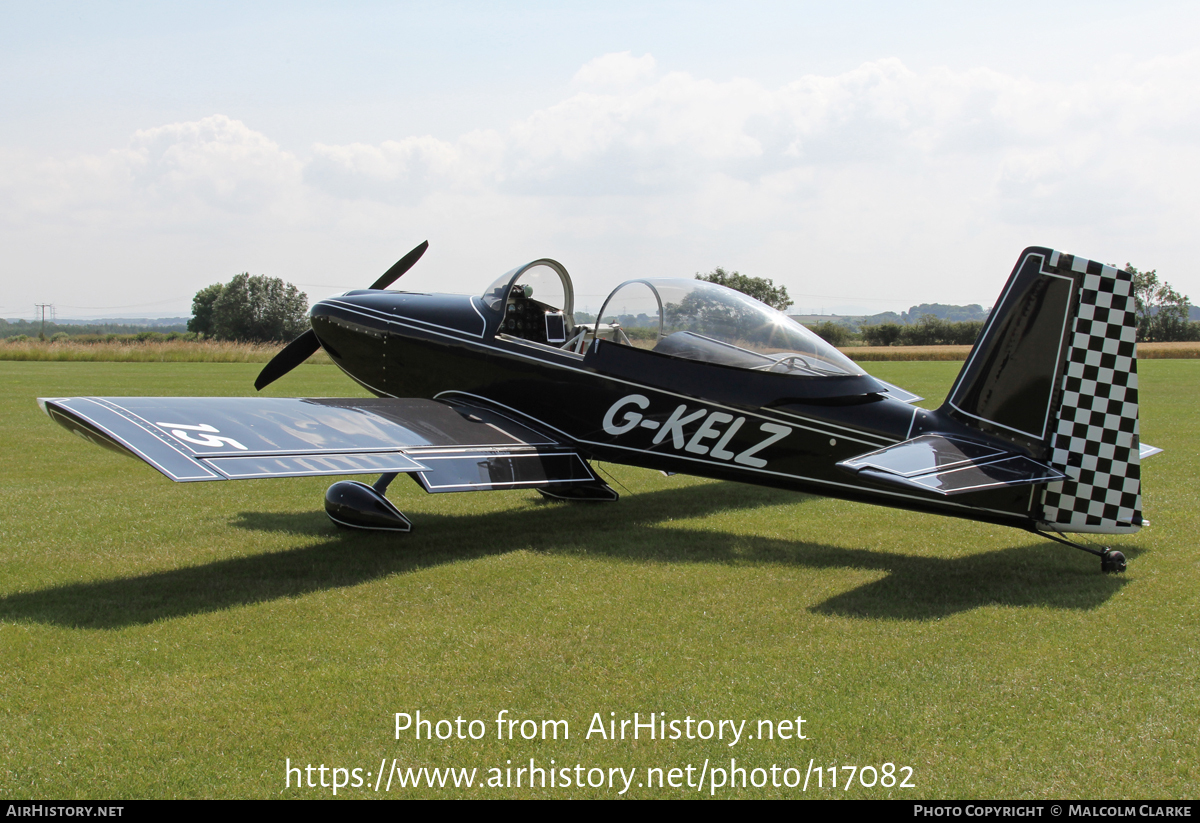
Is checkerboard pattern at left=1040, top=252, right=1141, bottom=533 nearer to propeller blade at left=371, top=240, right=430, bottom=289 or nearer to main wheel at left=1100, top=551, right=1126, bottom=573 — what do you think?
main wheel at left=1100, top=551, right=1126, bottom=573

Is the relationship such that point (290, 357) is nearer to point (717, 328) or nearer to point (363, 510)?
point (363, 510)

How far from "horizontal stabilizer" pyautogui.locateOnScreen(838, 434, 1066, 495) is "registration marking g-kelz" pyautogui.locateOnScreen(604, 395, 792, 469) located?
3.74 ft

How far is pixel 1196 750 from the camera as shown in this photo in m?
3.24

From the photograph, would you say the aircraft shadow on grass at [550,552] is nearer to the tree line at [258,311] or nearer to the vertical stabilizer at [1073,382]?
the vertical stabilizer at [1073,382]

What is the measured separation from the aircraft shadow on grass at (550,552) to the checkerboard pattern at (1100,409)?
1.76ft

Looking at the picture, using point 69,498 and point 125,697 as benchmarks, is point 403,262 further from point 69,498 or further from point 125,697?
point 125,697

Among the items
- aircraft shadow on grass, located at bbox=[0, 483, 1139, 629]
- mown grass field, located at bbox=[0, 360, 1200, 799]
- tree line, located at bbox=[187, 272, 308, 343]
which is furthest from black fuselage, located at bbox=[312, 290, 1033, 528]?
tree line, located at bbox=[187, 272, 308, 343]

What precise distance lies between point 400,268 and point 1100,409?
7.60 meters

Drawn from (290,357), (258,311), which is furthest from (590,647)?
(258,311)

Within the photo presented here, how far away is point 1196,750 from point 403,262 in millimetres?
8961

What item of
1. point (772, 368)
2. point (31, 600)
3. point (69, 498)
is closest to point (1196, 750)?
point (772, 368)

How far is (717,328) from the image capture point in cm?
676

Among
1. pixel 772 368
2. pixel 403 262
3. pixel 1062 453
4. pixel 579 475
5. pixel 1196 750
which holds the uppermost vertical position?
pixel 403 262
